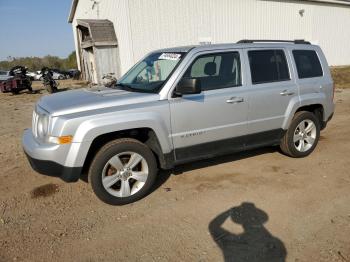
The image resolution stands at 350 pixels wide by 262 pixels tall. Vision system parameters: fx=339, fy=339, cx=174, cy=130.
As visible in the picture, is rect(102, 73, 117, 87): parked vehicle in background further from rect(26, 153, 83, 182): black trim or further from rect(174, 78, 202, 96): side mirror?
rect(26, 153, 83, 182): black trim

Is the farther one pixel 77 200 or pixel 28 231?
pixel 77 200

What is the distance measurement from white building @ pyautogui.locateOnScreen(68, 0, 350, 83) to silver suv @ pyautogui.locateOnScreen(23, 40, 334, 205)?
35.6 ft

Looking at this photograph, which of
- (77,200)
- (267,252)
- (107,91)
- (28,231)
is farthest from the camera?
(107,91)

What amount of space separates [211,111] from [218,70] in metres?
0.65

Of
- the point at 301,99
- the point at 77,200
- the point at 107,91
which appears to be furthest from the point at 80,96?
the point at 301,99

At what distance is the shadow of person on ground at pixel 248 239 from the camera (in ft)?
10.3

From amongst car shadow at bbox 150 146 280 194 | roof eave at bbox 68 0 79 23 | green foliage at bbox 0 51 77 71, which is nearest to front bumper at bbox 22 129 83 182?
car shadow at bbox 150 146 280 194

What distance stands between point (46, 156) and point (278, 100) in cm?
340

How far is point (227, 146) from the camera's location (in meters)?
4.88

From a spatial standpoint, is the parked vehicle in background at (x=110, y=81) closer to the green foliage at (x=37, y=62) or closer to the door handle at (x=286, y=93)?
the door handle at (x=286, y=93)

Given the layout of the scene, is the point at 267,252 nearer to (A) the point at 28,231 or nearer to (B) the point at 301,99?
(A) the point at 28,231

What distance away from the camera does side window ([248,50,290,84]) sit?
A: 499 cm

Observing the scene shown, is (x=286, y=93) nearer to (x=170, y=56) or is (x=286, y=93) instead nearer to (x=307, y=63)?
(x=307, y=63)

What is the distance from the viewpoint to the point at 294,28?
21391 millimetres
